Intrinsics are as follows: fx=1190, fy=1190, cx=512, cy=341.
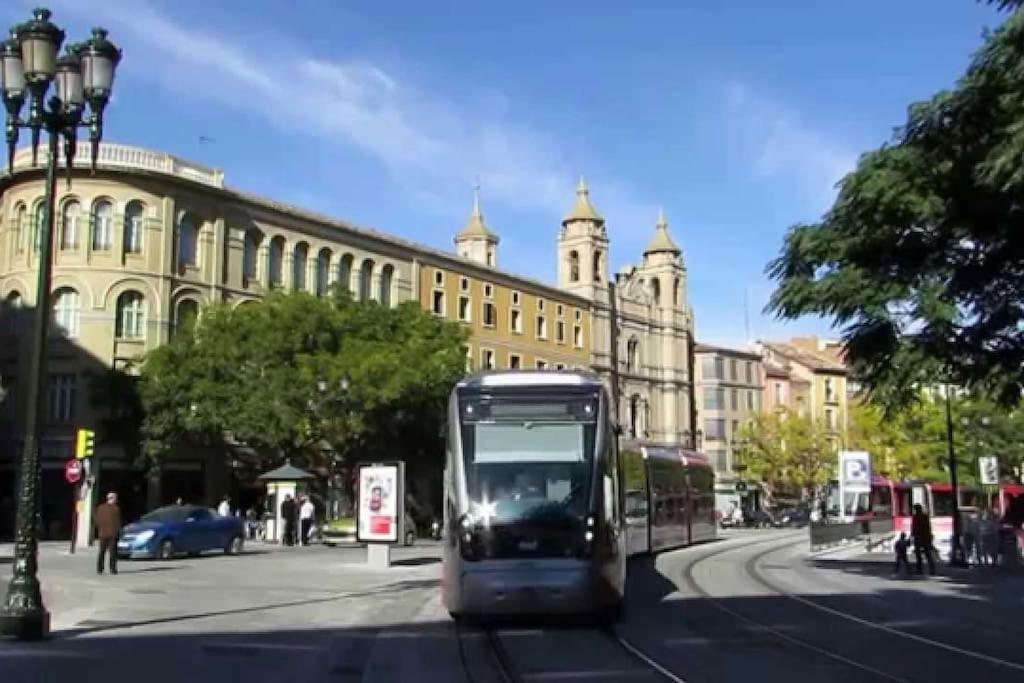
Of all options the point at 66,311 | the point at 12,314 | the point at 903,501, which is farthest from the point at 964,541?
the point at 12,314

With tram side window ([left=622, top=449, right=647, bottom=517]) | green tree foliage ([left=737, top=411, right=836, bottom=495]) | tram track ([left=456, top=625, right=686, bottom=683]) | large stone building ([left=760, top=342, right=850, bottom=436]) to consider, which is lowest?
tram track ([left=456, top=625, right=686, bottom=683])

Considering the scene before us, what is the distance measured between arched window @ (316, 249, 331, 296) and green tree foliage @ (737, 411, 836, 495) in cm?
4319

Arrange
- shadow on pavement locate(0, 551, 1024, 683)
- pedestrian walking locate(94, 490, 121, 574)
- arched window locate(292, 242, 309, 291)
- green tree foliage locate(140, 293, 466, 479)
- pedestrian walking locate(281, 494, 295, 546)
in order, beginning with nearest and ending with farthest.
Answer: shadow on pavement locate(0, 551, 1024, 683) < pedestrian walking locate(94, 490, 121, 574) < pedestrian walking locate(281, 494, 295, 546) < green tree foliage locate(140, 293, 466, 479) < arched window locate(292, 242, 309, 291)

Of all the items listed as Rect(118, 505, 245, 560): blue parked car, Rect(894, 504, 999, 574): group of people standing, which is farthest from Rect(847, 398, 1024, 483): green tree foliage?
Rect(118, 505, 245, 560): blue parked car

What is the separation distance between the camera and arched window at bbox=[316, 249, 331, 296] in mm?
61188

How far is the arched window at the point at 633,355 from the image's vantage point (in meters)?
90.7

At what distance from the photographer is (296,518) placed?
42.0 meters

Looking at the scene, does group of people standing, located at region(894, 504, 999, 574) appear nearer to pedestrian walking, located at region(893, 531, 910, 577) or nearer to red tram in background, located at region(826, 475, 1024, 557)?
pedestrian walking, located at region(893, 531, 910, 577)

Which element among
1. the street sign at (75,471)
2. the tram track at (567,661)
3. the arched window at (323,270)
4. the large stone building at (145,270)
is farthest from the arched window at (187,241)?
the tram track at (567,661)

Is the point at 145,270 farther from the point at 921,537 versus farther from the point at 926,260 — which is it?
the point at 926,260

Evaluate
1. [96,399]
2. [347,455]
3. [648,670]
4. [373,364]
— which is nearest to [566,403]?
[648,670]

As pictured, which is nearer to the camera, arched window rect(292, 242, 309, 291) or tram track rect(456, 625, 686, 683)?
tram track rect(456, 625, 686, 683)

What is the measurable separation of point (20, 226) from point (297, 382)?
52.5ft

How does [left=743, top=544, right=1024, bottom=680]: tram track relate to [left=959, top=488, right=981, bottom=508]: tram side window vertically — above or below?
below
